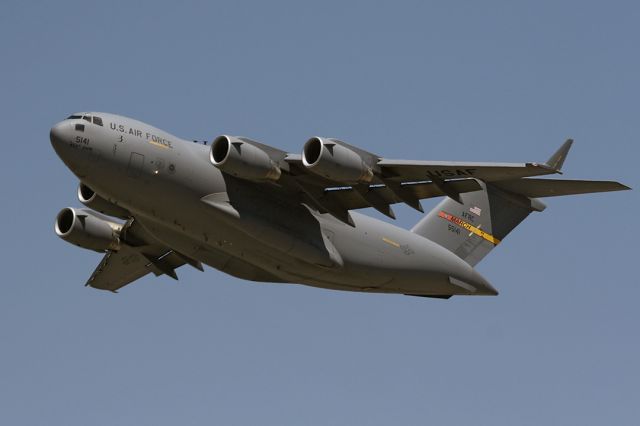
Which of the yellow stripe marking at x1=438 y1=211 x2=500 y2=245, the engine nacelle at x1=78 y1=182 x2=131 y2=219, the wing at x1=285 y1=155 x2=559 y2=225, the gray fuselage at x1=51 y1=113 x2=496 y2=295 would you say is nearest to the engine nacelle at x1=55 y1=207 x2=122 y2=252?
the engine nacelle at x1=78 y1=182 x2=131 y2=219

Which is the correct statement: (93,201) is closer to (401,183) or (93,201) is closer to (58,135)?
(58,135)

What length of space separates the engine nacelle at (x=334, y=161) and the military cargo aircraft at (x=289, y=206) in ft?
0.06

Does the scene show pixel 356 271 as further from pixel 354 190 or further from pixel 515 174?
pixel 515 174

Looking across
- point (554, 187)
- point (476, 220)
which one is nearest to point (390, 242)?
point (476, 220)

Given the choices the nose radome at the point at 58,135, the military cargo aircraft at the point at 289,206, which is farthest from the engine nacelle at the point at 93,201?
the nose radome at the point at 58,135

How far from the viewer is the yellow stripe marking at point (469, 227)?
27.0m

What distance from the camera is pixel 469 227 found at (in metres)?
27.1

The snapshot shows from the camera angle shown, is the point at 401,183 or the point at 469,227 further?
the point at 469,227

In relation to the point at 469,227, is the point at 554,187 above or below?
above

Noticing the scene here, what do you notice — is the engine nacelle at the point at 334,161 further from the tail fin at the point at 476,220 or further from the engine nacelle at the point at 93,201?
the tail fin at the point at 476,220

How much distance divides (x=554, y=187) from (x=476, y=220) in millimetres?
3411

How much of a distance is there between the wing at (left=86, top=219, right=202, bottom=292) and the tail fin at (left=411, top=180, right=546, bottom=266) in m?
5.18

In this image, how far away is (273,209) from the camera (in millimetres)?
23234

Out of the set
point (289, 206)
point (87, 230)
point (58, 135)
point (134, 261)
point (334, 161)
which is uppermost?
point (334, 161)
